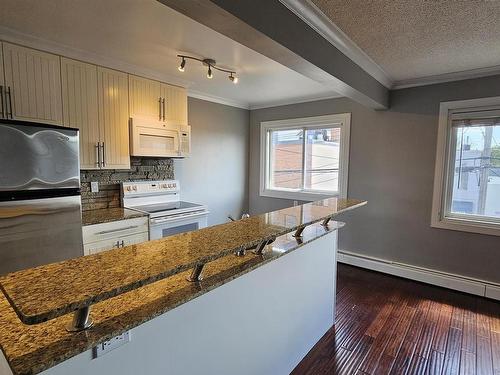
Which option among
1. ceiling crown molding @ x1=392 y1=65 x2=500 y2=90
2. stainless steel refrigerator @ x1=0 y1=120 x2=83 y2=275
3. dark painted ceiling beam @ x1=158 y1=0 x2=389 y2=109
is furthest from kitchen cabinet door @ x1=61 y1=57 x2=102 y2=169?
ceiling crown molding @ x1=392 y1=65 x2=500 y2=90

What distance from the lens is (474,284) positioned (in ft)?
10.1

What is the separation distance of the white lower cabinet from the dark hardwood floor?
1891 mm

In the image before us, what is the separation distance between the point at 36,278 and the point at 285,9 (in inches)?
69.8

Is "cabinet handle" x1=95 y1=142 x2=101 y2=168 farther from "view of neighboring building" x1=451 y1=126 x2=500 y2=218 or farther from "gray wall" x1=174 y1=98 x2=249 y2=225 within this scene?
"view of neighboring building" x1=451 y1=126 x2=500 y2=218

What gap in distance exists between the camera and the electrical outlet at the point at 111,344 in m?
0.86

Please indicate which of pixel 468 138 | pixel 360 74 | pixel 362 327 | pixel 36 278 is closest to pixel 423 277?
pixel 362 327

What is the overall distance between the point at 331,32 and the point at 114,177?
2664mm

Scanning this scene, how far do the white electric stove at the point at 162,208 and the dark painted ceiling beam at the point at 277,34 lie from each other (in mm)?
2028

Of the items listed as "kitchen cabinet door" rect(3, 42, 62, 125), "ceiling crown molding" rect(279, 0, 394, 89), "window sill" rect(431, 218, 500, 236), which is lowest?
"window sill" rect(431, 218, 500, 236)

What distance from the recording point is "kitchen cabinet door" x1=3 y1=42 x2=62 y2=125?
87.5 inches

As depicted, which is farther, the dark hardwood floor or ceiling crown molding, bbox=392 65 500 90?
ceiling crown molding, bbox=392 65 500 90

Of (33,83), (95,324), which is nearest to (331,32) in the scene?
(95,324)

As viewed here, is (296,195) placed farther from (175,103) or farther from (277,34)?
(277,34)

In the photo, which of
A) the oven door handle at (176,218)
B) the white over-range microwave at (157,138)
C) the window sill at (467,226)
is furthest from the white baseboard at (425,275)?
the white over-range microwave at (157,138)
